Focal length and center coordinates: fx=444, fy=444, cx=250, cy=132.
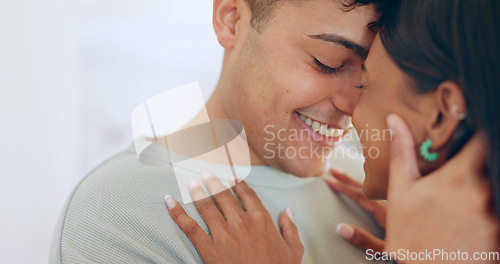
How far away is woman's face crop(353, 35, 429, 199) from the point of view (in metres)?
0.73

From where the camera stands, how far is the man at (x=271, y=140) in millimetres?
863

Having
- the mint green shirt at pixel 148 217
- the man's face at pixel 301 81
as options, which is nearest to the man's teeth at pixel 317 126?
the man's face at pixel 301 81

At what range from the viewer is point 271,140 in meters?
1.07

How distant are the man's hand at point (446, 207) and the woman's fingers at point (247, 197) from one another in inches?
11.9

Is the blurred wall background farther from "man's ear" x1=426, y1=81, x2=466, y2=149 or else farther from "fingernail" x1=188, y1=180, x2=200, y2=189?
"man's ear" x1=426, y1=81, x2=466, y2=149

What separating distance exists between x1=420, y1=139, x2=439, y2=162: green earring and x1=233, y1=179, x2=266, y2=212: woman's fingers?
0.36m

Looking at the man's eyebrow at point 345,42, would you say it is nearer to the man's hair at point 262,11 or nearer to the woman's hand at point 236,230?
the man's hair at point 262,11

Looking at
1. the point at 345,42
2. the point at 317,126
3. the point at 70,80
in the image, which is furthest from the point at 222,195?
the point at 70,80

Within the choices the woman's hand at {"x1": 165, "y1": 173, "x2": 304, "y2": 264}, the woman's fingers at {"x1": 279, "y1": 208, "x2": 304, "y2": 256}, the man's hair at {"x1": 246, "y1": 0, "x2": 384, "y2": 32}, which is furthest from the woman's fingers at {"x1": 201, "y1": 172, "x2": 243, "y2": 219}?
the man's hair at {"x1": 246, "y1": 0, "x2": 384, "y2": 32}

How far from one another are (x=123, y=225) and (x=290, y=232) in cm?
34

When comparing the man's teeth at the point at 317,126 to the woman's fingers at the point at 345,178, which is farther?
the woman's fingers at the point at 345,178

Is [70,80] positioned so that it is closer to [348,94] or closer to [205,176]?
[205,176]

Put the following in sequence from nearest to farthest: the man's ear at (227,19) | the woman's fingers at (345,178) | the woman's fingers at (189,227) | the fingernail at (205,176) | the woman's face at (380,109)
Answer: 1. the woman's face at (380,109)
2. the woman's fingers at (189,227)
3. the fingernail at (205,176)
4. the man's ear at (227,19)
5. the woman's fingers at (345,178)

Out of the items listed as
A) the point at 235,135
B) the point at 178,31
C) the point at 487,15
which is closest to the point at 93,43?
the point at 178,31
